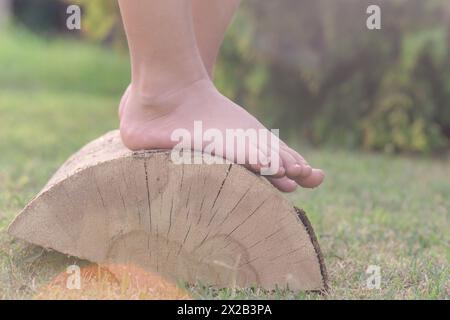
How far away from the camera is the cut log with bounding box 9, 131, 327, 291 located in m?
1.86

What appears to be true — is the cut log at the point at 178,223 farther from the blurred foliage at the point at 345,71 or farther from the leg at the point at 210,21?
the blurred foliage at the point at 345,71

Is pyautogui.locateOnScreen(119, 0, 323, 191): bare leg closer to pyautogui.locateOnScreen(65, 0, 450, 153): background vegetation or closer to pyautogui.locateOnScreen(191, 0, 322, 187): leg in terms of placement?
pyautogui.locateOnScreen(191, 0, 322, 187): leg

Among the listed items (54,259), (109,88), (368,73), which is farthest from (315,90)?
(54,259)

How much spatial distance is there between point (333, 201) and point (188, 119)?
132cm

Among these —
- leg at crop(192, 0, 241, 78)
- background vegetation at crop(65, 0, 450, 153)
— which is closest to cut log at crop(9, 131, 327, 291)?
leg at crop(192, 0, 241, 78)

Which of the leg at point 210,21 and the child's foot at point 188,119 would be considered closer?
the child's foot at point 188,119

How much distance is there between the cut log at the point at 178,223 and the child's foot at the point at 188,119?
0.24 ft

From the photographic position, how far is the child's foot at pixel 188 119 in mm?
1924

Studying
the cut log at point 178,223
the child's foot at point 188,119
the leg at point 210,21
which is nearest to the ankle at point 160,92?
the child's foot at point 188,119

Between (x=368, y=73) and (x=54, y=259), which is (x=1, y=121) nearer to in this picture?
(x=368, y=73)

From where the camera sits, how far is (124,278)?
6.02ft

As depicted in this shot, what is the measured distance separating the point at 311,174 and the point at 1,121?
3.20 m

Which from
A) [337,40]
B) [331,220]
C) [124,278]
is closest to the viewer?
[124,278]

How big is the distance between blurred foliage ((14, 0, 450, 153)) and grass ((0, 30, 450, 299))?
24cm
